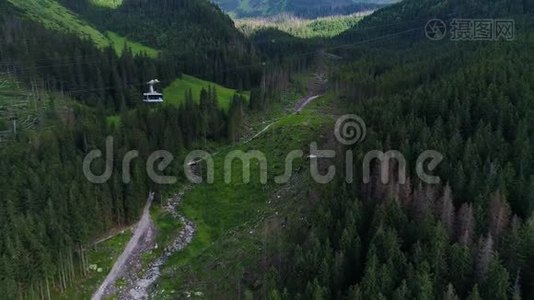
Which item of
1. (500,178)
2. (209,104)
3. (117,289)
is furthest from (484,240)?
(209,104)

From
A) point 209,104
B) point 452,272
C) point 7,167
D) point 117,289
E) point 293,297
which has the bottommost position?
point 117,289

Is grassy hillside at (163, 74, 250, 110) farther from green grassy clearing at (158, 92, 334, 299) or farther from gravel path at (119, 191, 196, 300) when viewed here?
gravel path at (119, 191, 196, 300)

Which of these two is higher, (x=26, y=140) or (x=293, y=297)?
(x=26, y=140)

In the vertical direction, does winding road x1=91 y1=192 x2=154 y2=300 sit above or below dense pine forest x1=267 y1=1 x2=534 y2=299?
below

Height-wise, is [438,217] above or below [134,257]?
above

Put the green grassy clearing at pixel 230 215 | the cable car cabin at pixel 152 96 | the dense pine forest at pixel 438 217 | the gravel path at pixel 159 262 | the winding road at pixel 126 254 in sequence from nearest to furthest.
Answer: the dense pine forest at pixel 438 217, the gravel path at pixel 159 262, the winding road at pixel 126 254, the green grassy clearing at pixel 230 215, the cable car cabin at pixel 152 96

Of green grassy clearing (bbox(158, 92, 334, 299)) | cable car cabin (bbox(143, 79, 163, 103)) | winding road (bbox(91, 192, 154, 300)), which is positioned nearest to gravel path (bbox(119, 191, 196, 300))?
green grassy clearing (bbox(158, 92, 334, 299))

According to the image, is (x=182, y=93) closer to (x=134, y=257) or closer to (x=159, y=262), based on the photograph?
(x=134, y=257)

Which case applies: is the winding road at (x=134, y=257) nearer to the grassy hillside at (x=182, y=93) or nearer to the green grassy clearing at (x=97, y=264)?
the green grassy clearing at (x=97, y=264)

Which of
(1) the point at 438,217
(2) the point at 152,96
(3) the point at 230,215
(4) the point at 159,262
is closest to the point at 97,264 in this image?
(4) the point at 159,262

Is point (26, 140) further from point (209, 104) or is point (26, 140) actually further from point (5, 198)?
point (209, 104)

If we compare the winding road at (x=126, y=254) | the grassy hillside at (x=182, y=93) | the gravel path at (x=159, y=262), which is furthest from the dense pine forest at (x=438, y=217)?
the grassy hillside at (x=182, y=93)
